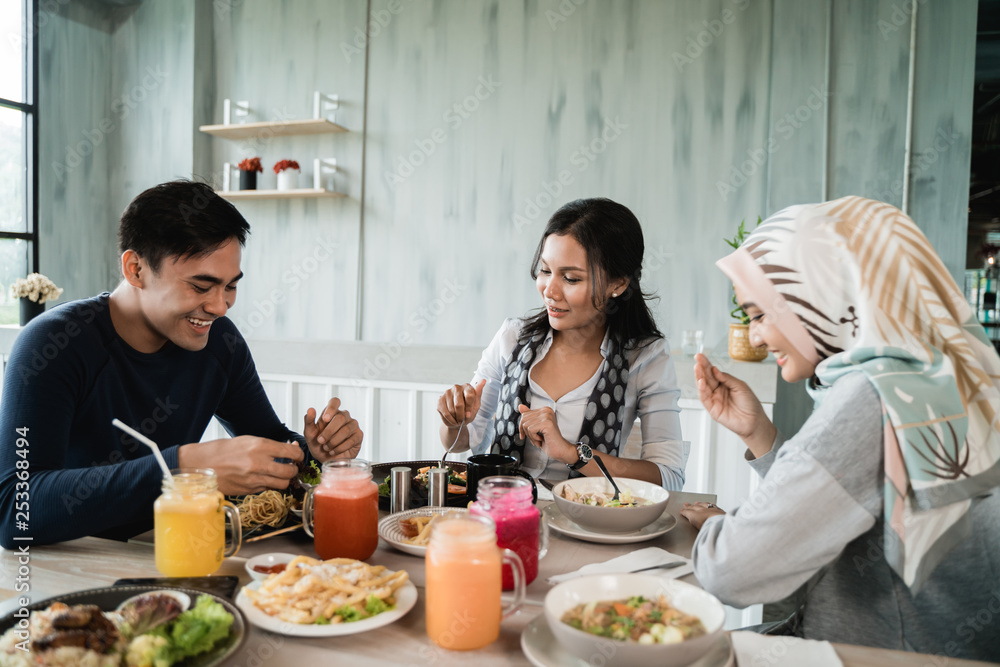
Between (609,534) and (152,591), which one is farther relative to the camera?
(609,534)

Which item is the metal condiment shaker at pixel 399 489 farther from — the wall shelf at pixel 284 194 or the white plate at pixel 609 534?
the wall shelf at pixel 284 194

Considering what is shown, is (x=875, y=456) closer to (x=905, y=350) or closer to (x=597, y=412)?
(x=905, y=350)

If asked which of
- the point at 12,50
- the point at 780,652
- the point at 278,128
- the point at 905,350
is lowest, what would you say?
the point at 780,652

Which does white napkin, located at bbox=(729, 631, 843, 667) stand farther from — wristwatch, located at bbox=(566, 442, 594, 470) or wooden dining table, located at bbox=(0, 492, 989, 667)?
wristwatch, located at bbox=(566, 442, 594, 470)

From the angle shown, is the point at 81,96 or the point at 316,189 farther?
the point at 81,96

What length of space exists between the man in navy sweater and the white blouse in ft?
1.85

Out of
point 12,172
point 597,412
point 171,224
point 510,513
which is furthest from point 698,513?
point 12,172

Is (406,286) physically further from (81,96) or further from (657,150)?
(81,96)

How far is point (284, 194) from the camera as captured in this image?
441 cm

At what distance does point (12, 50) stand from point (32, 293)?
71.6 inches

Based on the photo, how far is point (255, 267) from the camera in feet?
15.5

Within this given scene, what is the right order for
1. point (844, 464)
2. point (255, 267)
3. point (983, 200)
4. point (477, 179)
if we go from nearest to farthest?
point (844, 464) < point (983, 200) < point (477, 179) < point (255, 267)

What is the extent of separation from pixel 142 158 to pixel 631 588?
5.04 meters

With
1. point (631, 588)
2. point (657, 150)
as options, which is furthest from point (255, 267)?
point (631, 588)
